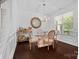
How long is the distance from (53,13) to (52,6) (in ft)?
1.93

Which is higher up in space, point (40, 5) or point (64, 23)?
point (40, 5)

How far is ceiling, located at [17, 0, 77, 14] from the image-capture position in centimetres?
810

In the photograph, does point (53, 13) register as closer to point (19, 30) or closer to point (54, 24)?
point (54, 24)

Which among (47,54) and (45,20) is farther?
(45,20)

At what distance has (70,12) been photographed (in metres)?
6.82

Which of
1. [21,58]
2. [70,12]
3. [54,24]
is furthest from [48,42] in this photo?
[54,24]

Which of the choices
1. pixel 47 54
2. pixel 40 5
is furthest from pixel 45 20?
pixel 47 54

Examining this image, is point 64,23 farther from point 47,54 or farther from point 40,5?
point 47,54

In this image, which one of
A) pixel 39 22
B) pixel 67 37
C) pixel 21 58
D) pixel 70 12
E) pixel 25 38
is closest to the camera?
pixel 21 58

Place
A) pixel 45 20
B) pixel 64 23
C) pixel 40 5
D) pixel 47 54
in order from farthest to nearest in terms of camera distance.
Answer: pixel 45 20 → pixel 40 5 → pixel 64 23 → pixel 47 54

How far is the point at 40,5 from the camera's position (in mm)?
8508

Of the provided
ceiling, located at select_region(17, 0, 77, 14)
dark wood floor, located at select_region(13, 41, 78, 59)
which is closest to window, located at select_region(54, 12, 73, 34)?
ceiling, located at select_region(17, 0, 77, 14)

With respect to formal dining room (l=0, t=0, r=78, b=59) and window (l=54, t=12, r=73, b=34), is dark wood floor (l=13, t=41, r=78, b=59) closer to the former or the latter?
formal dining room (l=0, t=0, r=78, b=59)

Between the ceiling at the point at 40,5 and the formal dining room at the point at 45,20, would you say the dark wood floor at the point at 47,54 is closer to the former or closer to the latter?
the formal dining room at the point at 45,20
